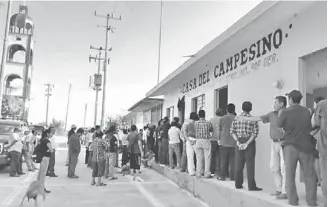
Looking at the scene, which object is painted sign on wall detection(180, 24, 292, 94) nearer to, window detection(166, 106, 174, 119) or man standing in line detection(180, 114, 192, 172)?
man standing in line detection(180, 114, 192, 172)

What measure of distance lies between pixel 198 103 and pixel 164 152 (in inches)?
90.5

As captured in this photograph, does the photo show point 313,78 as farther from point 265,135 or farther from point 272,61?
point 265,135

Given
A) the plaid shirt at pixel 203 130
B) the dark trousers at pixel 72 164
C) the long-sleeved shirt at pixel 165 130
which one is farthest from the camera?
the dark trousers at pixel 72 164

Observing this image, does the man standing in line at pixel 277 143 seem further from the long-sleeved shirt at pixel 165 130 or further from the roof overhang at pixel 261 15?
the long-sleeved shirt at pixel 165 130

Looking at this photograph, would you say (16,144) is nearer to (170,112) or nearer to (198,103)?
(198,103)

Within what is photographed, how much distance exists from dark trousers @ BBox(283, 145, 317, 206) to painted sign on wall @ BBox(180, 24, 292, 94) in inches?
117

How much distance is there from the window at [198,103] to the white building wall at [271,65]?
1.97m

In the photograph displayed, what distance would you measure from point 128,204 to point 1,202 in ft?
9.06

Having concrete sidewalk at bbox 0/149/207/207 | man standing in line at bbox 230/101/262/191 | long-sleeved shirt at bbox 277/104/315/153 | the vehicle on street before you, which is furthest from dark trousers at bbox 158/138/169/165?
long-sleeved shirt at bbox 277/104/315/153

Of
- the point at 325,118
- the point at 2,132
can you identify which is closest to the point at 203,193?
the point at 325,118

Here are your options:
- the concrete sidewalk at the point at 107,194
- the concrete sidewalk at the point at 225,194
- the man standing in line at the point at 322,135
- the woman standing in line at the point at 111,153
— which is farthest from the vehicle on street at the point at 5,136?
the man standing in line at the point at 322,135

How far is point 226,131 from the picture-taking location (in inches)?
266

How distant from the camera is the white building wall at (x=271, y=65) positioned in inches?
225

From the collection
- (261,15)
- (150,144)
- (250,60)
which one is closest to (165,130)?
(150,144)
